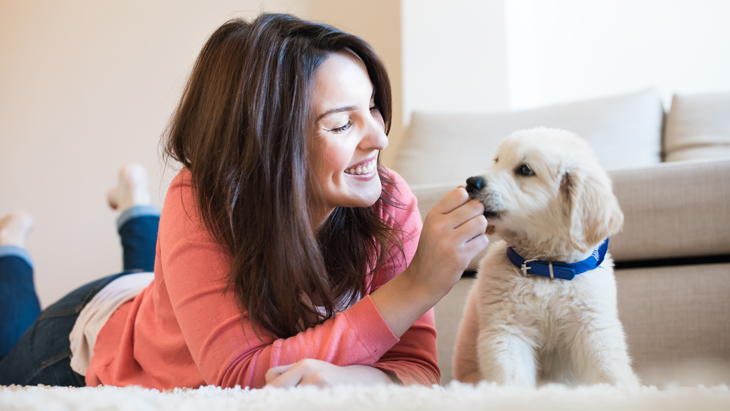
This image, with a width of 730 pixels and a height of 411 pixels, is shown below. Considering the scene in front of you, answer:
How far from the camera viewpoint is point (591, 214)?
874mm

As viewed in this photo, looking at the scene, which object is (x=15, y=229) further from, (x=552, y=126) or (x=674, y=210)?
(x=674, y=210)

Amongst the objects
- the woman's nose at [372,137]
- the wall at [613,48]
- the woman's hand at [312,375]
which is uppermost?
the wall at [613,48]

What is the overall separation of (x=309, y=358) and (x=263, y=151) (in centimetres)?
35

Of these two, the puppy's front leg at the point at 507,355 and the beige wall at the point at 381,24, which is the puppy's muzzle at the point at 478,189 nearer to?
the puppy's front leg at the point at 507,355

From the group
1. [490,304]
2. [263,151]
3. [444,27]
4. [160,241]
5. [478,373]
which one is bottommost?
[478,373]

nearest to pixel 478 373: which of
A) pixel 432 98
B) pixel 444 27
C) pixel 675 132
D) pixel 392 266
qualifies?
pixel 392 266

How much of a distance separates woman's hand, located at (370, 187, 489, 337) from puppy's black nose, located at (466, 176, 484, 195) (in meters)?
0.11

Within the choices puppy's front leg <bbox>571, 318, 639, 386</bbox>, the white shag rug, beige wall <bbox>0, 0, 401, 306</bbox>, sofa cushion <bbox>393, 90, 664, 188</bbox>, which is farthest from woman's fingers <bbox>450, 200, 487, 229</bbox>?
beige wall <bbox>0, 0, 401, 306</bbox>

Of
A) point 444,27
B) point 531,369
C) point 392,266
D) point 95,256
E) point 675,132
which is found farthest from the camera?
point 95,256

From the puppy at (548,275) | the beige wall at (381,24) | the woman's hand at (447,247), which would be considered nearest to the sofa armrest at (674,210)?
the puppy at (548,275)

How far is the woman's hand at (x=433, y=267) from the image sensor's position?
0.79 meters

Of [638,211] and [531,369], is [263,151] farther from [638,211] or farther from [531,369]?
[638,211]

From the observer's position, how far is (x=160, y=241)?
977 mm

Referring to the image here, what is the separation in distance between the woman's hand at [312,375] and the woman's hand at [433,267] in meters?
0.10
